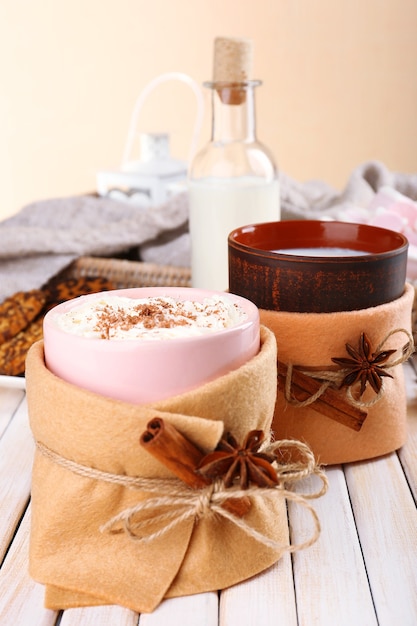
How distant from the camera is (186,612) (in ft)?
1.82

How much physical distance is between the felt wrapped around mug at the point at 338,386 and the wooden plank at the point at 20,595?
26 cm

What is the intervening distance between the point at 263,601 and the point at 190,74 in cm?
265

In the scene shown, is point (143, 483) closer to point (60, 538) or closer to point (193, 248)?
point (60, 538)

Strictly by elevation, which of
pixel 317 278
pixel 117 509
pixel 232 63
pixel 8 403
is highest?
pixel 232 63

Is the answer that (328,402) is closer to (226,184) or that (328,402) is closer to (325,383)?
(325,383)

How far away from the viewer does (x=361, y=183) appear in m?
1.45

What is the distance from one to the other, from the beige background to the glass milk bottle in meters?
1.80

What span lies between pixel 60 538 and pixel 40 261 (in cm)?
73

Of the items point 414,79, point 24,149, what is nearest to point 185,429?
point 414,79

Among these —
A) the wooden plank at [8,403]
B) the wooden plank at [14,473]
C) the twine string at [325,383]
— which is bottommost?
the wooden plank at [8,403]

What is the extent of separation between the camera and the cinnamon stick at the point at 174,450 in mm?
510

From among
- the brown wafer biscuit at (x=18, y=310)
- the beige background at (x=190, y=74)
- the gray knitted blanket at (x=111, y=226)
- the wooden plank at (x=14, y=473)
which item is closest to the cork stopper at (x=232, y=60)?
the gray knitted blanket at (x=111, y=226)

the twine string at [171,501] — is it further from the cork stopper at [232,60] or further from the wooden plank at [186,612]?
the cork stopper at [232,60]

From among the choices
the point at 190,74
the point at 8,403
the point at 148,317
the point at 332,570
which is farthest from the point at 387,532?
the point at 190,74
